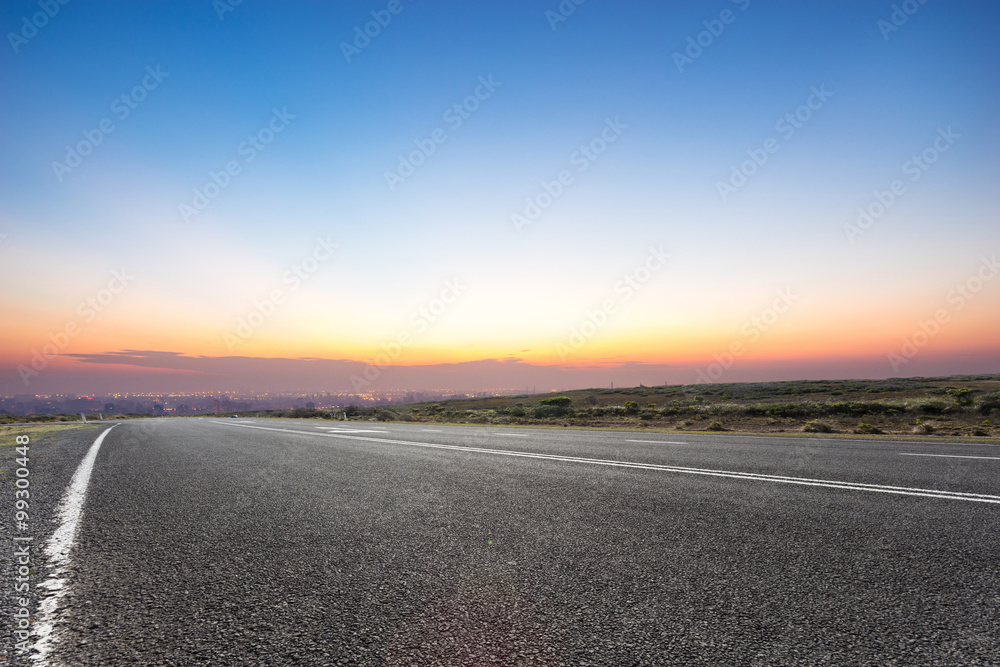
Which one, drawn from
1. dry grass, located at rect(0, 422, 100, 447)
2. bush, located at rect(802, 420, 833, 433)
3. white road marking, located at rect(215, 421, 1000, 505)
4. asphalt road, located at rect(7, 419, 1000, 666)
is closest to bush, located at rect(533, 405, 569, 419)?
bush, located at rect(802, 420, 833, 433)

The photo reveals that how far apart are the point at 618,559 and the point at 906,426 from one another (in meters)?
20.2

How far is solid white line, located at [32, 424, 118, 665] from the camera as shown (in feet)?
7.78

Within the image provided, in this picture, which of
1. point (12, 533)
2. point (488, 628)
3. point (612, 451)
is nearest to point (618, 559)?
point (488, 628)

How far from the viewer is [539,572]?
314cm

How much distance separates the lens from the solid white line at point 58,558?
2371mm

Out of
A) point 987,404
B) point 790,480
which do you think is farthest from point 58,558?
point 987,404

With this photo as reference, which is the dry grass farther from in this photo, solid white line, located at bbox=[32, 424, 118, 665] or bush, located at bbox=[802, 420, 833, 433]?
bush, located at bbox=[802, 420, 833, 433]

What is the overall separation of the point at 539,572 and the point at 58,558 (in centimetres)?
339

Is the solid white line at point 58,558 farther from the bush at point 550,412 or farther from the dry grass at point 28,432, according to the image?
the bush at point 550,412

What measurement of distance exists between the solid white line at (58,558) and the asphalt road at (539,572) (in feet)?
0.15

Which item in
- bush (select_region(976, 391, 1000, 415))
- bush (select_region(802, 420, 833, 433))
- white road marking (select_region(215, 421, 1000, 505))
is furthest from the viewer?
bush (select_region(976, 391, 1000, 415))

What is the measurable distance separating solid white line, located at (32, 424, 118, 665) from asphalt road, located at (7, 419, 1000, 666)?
0.15 feet

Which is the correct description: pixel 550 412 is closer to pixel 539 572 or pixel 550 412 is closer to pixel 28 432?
pixel 28 432

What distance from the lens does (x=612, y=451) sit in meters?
9.83
